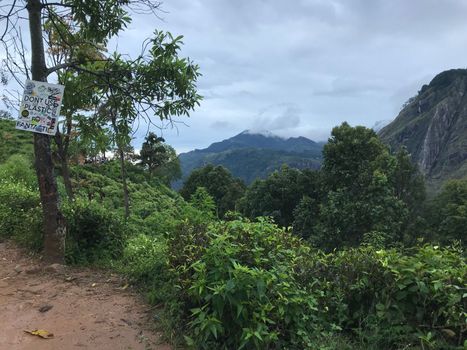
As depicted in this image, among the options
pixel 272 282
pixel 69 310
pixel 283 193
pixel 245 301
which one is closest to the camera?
pixel 245 301

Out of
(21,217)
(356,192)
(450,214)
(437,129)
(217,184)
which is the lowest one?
(450,214)

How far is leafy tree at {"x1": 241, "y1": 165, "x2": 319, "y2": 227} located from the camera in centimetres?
3712

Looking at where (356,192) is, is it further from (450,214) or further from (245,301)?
(245,301)

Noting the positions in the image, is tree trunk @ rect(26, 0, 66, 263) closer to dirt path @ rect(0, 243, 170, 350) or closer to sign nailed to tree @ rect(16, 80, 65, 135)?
sign nailed to tree @ rect(16, 80, 65, 135)

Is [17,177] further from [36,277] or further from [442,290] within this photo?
[442,290]

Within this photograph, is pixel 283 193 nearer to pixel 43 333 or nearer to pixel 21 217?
pixel 21 217

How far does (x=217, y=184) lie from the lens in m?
54.1

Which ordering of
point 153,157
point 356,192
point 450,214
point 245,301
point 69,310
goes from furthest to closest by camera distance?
1. point 153,157
2. point 450,214
3. point 356,192
4. point 69,310
5. point 245,301

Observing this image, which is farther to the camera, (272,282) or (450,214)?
(450,214)

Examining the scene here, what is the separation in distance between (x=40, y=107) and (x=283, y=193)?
3294cm

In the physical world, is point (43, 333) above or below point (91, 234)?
below

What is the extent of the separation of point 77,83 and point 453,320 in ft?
17.1

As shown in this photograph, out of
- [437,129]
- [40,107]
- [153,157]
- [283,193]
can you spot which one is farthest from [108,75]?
[437,129]

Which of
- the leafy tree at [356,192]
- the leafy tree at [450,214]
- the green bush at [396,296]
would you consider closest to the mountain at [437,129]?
the leafy tree at [450,214]
